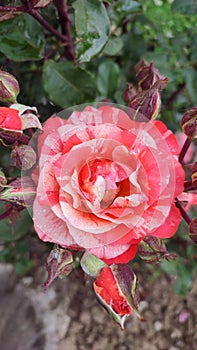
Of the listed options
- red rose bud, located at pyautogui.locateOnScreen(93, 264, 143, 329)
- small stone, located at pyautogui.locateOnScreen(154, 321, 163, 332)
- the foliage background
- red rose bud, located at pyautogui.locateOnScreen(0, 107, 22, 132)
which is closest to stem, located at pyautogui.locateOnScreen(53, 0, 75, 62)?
the foliage background

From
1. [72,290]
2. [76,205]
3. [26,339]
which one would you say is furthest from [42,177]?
[72,290]

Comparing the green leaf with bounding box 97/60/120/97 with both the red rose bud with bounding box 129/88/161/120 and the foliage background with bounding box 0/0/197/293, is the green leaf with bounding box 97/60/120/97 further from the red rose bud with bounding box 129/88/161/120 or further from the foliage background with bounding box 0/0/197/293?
the red rose bud with bounding box 129/88/161/120

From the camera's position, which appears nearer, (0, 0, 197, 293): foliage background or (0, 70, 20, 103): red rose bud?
(0, 70, 20, 103): red rose bud

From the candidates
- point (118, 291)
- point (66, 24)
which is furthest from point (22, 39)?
point (118, 291)

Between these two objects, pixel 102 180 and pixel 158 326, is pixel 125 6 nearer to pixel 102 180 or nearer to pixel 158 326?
pixel 102 180

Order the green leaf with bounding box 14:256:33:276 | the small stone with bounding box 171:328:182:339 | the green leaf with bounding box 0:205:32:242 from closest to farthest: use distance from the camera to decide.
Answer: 1. the green leaf with bounding box 0:205:32:242
2. the green leaf with bounding box 14:256:33:276
3. the small stone with bounding box 171:328:182:339

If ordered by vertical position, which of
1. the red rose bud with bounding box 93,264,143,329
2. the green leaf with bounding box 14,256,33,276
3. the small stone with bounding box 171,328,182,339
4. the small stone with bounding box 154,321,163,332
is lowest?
the small stone with bounding box 171,328,182,339

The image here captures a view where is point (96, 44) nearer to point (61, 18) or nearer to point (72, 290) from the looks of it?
point (61, 18)
